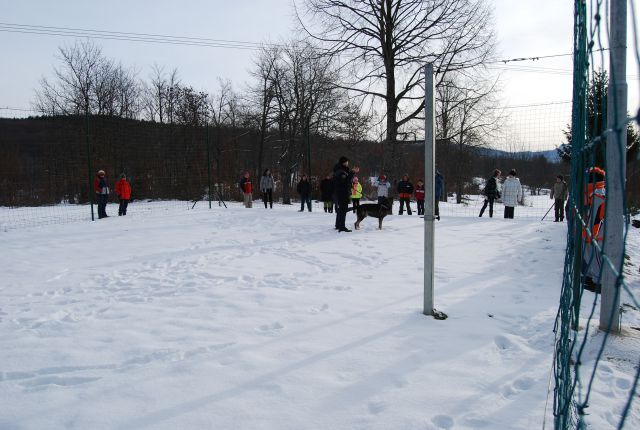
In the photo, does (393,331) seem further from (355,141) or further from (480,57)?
(355,141)

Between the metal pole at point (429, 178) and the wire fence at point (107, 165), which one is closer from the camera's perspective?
the metal pole at point (429, 178)

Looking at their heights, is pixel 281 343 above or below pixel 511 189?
below

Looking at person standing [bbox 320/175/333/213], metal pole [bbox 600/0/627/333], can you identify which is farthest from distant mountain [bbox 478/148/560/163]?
metal pole [bbox 600/0/627/333]

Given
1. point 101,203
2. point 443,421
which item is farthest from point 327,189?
point 443,421

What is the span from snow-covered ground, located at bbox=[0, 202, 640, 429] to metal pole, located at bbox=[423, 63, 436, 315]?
1.01 ft

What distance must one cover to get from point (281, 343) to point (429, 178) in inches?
82.5

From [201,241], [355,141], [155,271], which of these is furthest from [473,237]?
[355,141]

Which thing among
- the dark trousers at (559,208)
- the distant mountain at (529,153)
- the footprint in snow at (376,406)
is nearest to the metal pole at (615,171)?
the footprint in snow at (376,406)

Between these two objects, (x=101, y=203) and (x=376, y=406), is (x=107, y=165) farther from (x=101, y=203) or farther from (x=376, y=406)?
(x=376, y=406)

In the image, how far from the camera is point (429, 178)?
4055 mm

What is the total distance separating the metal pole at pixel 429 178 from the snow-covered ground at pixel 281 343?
31 cm

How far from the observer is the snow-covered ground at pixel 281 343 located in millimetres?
2488

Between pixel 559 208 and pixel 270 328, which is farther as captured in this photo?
pixel 559 208

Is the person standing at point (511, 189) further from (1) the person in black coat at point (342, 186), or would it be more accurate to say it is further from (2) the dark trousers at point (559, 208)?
(1) the person in black coat at point (342, 186)
